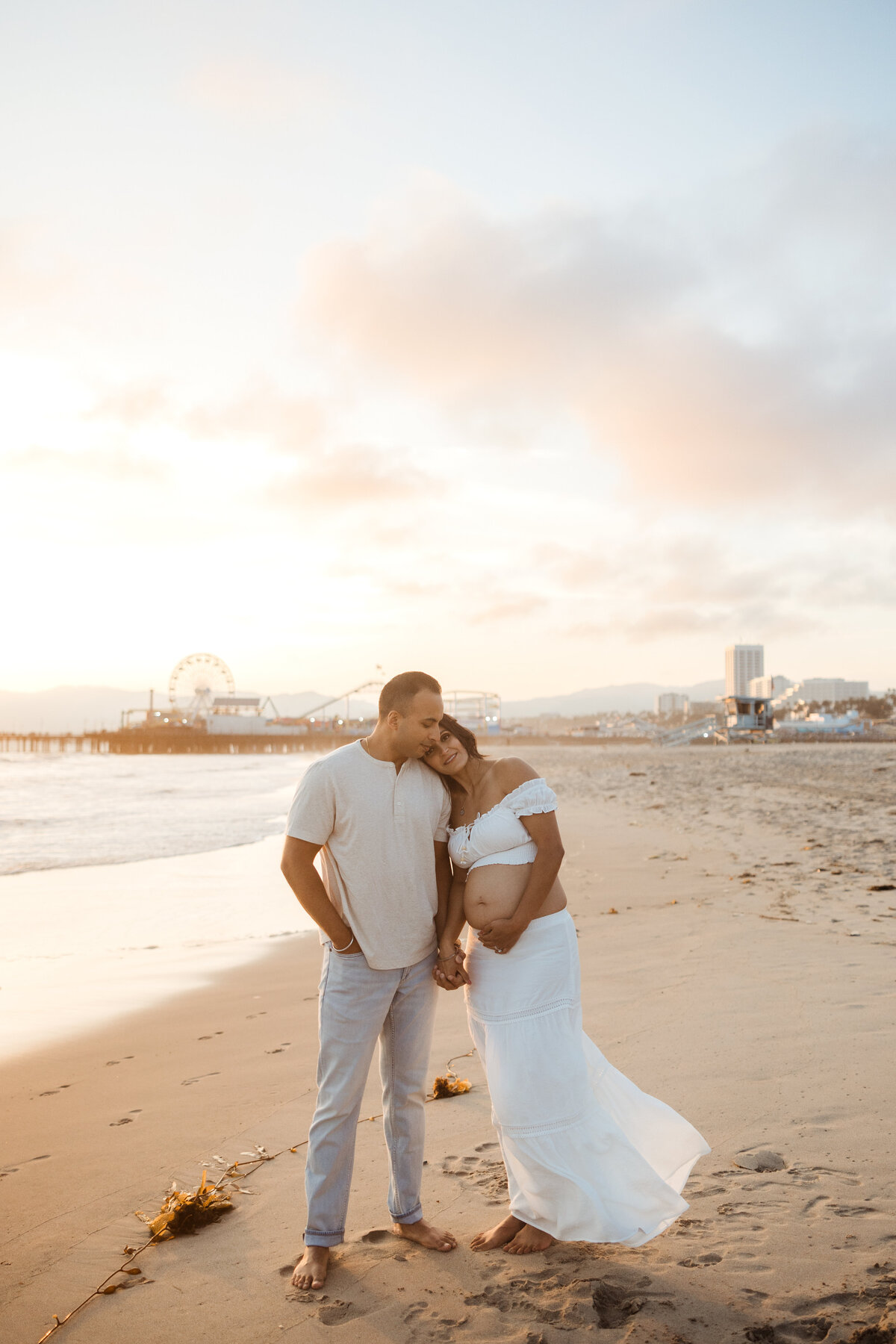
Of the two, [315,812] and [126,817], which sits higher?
[315,812]

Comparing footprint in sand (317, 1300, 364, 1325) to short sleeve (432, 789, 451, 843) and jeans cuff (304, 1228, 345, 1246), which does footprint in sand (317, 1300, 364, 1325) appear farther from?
short sleeve (432, 789, 451, 843)

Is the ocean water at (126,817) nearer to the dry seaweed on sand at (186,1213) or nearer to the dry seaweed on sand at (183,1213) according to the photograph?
the dry seaweed on sand at (183,1213)

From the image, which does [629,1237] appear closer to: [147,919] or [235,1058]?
[235,1058]

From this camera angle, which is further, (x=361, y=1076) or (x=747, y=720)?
(x=747, y=720)

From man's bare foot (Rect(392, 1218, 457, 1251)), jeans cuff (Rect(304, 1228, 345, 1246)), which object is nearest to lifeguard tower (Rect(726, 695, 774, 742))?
man's bare foot (Rect(392, 1218, 457, 1251))

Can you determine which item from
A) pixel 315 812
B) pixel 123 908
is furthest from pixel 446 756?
pixel 123 908

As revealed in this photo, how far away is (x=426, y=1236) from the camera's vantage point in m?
2.64

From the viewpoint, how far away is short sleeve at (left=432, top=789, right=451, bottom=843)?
283 centimetres

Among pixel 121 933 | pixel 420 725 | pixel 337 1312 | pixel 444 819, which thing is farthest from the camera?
pixel 121 933

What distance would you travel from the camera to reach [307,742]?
13138 cm

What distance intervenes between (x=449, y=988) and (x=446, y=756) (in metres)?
0.77

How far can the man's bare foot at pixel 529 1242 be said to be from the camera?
8.41 ft

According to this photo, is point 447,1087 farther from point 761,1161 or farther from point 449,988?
point 761,1161

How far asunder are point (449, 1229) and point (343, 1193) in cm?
38
